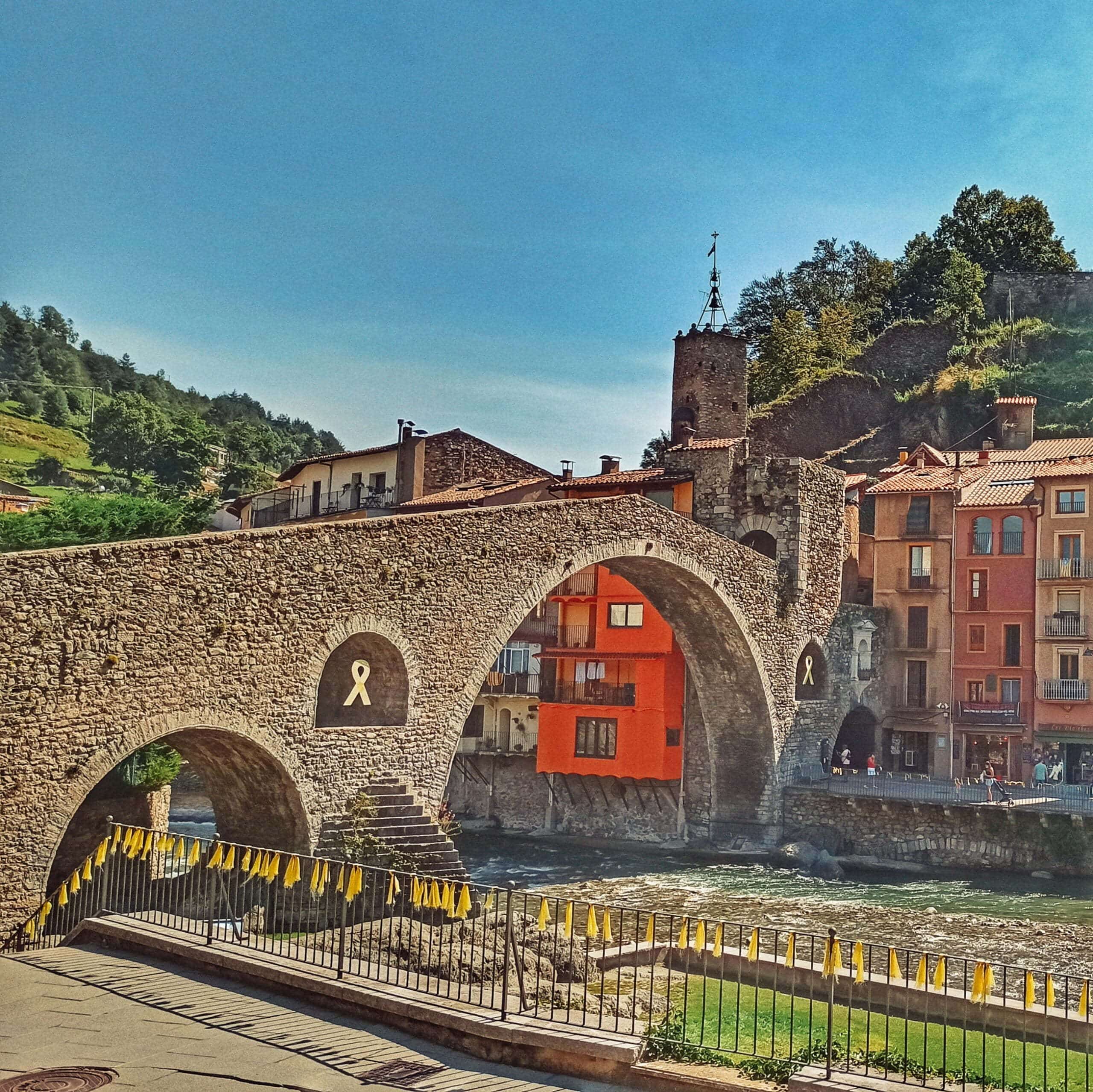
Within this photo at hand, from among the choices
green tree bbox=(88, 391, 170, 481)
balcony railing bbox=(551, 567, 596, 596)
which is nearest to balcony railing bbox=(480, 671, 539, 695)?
balcony railing bbox=(551, 567, 596, 596)

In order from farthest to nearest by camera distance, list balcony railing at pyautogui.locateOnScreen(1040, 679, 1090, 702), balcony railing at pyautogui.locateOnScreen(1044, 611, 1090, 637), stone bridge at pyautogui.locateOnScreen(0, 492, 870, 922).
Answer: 1. balcony railing at pyautogui.locateOnScreen(1044, 611, 1090, 637)
2. balcony railing at pyautogui.locateOnScreen(1040, 679, 1090, 702)
3. stone bridge at pyautogui.locateOnScreen(0, 492, 870, 922)

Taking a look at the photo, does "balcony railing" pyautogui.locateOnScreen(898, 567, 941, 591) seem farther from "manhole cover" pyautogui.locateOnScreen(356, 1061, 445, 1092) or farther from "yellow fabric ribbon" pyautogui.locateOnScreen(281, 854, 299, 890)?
"manhole cover" pyautogui.locateOnScreen(356, 1061, 445, 1092)

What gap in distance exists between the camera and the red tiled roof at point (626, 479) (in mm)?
39781

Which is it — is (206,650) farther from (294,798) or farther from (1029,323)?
(1029,323)

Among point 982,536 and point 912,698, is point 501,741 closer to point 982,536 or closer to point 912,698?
point 912,698

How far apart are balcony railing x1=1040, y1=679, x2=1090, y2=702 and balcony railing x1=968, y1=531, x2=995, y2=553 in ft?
14.9

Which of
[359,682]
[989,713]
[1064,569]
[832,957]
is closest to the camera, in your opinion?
[832,957]

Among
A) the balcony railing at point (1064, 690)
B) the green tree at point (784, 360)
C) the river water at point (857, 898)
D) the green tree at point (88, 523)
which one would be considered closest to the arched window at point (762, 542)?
the balcony railing at point (1064, 690)

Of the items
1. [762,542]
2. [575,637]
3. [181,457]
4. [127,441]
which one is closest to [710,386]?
[762,542]

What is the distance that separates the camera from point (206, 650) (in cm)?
1944

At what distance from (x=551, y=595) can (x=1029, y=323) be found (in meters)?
36.7

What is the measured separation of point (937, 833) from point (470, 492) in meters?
18.8

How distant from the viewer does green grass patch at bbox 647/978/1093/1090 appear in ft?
33.9

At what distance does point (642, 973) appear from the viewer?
61.4 feet
